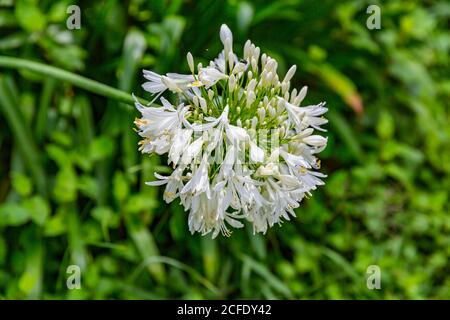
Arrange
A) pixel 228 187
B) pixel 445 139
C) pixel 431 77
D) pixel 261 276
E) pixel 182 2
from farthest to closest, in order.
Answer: pixel 431 77 → pixel 445 139 → pixel 182 2 → pixel 261 276 → pixel 228 187

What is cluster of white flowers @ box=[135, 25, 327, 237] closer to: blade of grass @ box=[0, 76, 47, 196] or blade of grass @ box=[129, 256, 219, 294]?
blade of grass @ box=[129, 256, 219, 294]

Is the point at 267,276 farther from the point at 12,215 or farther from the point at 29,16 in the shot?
the point at 29,16

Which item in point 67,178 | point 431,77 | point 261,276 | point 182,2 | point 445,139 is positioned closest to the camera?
point 67,178

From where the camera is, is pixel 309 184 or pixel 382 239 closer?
pixel 309 184

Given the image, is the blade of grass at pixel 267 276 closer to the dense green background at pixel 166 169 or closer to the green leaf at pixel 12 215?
the dense green background at pixel 166 169

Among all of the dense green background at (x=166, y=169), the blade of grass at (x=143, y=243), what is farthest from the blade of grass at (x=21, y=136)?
the blade of grass at (x=143, y=243)
